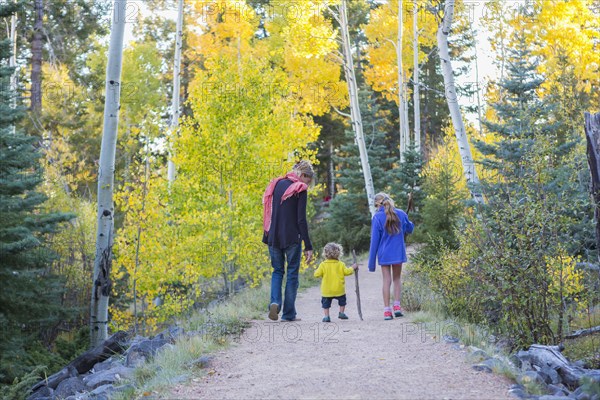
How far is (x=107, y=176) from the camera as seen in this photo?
9.75 metres

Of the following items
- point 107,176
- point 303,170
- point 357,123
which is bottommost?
point 303,170

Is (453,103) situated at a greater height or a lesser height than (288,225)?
greater

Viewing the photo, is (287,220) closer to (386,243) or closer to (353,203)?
(386,243)

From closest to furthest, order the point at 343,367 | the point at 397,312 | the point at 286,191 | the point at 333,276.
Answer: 1. the point at 343,367
2. the point at 286,191
3. the point at 333,276
4. the point at 397,312

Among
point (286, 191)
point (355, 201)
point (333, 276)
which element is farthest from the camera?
point (355, 201)

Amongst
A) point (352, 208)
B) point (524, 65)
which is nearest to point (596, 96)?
point (352, 208)

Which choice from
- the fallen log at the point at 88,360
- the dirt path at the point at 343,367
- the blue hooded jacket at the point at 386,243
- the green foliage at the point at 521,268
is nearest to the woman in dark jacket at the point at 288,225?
the dirt path at the point at 343,367

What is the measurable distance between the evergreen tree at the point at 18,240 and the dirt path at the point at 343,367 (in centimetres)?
557

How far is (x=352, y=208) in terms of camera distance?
69.7ft

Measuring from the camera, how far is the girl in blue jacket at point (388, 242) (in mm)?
8453

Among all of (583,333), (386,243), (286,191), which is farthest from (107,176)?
(583,333)

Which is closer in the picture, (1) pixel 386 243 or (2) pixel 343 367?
(2) pixel 343 367

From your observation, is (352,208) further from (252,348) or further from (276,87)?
(252,348)

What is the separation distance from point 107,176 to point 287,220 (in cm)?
331
